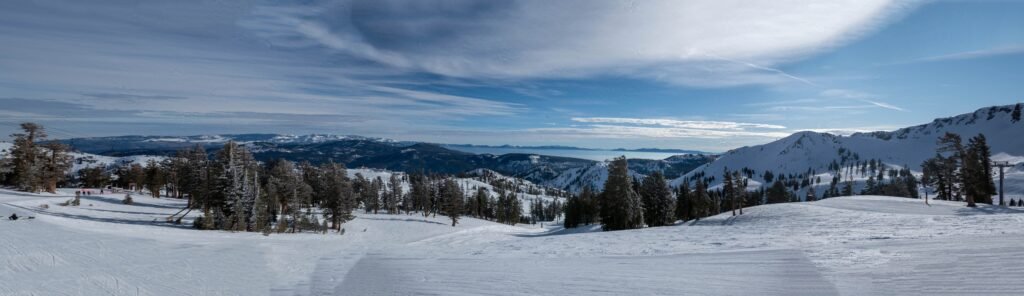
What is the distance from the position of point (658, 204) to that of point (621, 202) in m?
13.8

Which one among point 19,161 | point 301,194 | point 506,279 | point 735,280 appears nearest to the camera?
point 735,280

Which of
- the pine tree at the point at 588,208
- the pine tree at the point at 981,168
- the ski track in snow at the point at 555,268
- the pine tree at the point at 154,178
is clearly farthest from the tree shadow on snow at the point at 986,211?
the pine tree at the point at 154,178

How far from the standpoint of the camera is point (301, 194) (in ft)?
184

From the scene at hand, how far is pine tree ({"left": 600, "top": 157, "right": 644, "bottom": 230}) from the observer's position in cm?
4566

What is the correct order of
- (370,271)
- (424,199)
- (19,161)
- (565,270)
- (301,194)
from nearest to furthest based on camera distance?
(565,270) < (370,271) < (19,161) < (301,194) < (424,199)

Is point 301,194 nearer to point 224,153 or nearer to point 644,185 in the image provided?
point 224,153

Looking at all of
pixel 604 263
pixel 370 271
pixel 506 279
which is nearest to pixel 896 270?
pixel 604 263

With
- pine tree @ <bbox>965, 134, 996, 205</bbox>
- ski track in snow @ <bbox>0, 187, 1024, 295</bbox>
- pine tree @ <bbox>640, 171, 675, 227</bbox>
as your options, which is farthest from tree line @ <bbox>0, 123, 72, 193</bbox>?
pine tree @ <bbox>965, 134, 996, 205</bbox>

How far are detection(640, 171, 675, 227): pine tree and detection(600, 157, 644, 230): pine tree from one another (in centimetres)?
1060

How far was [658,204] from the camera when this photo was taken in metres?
57.0

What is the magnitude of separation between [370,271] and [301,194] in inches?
1935

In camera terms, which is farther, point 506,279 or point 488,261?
point 488,261

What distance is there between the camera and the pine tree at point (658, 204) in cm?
5672

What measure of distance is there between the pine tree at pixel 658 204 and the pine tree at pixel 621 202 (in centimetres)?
1060
